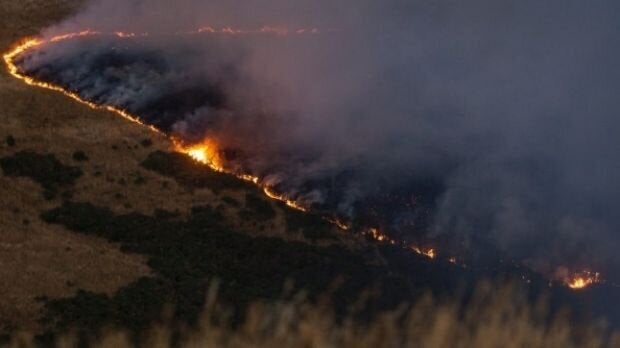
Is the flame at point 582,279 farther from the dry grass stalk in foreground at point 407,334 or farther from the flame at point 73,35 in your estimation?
the flame at point 73,35

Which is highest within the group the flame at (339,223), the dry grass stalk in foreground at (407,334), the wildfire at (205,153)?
the wildfire at (205,153)

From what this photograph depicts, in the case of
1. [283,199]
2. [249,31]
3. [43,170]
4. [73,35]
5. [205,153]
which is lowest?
[43,170]

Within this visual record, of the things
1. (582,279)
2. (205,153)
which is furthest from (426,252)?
(205,153)

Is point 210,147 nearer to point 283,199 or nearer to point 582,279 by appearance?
point 283,199

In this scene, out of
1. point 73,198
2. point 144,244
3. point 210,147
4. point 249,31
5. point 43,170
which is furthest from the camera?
point 249,31

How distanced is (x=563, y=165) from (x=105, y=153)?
17.6m

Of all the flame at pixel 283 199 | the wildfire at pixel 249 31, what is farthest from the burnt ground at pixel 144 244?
the wildfire at pixel 249 31

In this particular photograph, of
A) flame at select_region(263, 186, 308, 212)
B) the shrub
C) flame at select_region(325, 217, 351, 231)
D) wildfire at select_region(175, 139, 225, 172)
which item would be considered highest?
wildfire at select_region(175, 139, 225, 172)

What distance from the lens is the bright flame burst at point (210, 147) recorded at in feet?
92.4

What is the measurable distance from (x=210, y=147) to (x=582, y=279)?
13.4 meters

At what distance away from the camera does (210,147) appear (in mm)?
32562

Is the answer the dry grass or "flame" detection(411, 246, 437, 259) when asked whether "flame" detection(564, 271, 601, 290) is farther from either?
the dry grass

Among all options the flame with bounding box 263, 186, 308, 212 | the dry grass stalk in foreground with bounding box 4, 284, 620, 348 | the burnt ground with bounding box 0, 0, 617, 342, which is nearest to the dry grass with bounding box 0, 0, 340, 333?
the burnt ground with bounding box 0, 0, 617, 342

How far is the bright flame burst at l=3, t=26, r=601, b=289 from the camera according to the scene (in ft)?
92.4
